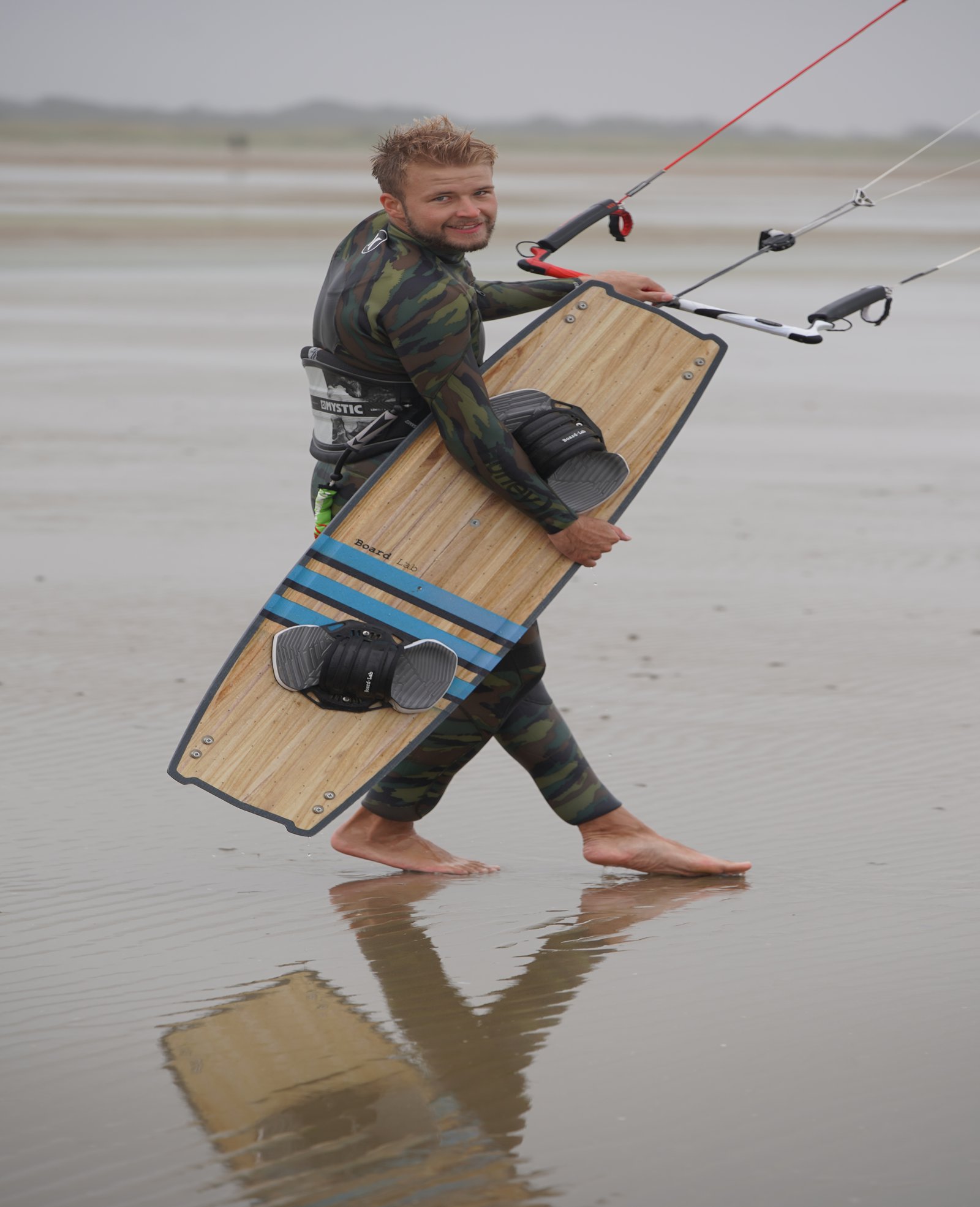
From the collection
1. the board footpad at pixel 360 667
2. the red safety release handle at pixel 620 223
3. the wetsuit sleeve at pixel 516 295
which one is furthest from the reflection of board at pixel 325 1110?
the red safety release handle at pixel 620 223

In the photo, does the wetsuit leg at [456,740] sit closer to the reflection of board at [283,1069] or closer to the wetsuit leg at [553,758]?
the wetsuit leg at [553,758]

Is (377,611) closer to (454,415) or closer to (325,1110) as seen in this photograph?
(454,415)

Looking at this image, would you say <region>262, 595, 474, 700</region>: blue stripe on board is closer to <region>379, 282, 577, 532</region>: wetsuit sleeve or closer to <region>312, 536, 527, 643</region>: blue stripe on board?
<region>312, 536, 527, 643</region>: blue stripe on board

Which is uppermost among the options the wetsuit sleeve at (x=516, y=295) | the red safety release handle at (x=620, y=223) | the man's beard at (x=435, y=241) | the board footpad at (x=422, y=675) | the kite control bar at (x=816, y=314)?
the red safety release handle at (x=620, y=223)

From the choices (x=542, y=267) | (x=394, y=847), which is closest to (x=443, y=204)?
(x=542, y=267)

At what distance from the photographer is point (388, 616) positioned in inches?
177

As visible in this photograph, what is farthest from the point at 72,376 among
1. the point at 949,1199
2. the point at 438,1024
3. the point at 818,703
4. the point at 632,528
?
the point at 949,1199

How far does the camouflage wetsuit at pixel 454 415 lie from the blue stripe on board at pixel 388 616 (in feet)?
0.28

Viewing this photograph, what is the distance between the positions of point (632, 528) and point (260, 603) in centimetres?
259

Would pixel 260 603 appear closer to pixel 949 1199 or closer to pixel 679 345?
pixel 679 345

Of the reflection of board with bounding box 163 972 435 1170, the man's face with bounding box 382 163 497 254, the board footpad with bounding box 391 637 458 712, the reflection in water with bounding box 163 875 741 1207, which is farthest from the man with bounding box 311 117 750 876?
the reflection of board with bounding box 163 972 435 1170

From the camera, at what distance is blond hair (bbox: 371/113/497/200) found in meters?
4.19

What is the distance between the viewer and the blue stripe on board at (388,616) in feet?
14.7

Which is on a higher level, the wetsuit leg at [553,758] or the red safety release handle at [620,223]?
the red safety release handle at [620,223]
